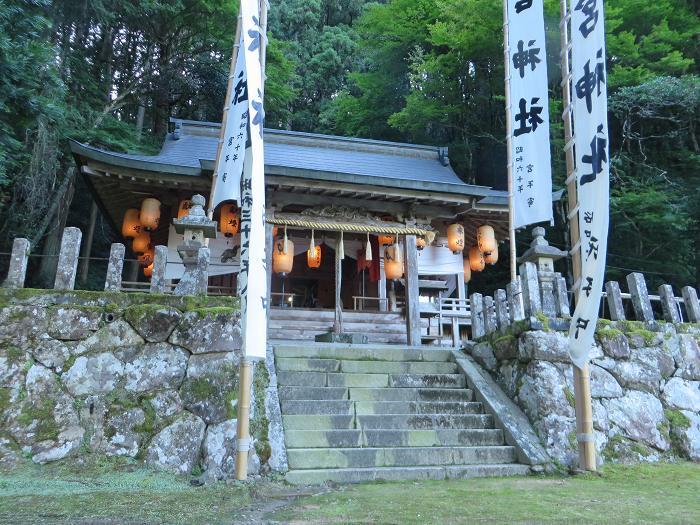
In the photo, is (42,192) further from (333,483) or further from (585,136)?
(585,136)

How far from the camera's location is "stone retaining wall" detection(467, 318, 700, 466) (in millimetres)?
6426

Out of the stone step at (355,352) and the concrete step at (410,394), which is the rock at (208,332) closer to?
the stone step at (355,352)

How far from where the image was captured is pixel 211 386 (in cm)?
573

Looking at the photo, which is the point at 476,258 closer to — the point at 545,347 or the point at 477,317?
the point at 477,317

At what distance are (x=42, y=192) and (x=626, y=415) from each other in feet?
43.4

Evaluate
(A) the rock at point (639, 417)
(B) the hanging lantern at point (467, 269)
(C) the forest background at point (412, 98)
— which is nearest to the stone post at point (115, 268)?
(C) the forest background at point (412, 98)

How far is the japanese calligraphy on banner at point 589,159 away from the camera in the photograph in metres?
5.48

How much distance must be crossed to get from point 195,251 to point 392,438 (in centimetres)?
347

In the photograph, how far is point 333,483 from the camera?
5051 mm

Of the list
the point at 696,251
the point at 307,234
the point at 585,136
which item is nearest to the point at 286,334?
the point at 307,234

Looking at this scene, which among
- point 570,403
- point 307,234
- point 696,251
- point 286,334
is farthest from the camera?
point 696,251

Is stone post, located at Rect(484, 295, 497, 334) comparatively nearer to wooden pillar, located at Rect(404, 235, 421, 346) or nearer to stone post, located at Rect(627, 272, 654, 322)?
stone post, located at Rect(627, 272, 654, 322)

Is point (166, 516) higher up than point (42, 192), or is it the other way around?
point (42, 192)

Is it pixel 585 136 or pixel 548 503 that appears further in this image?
pixel 585 136
